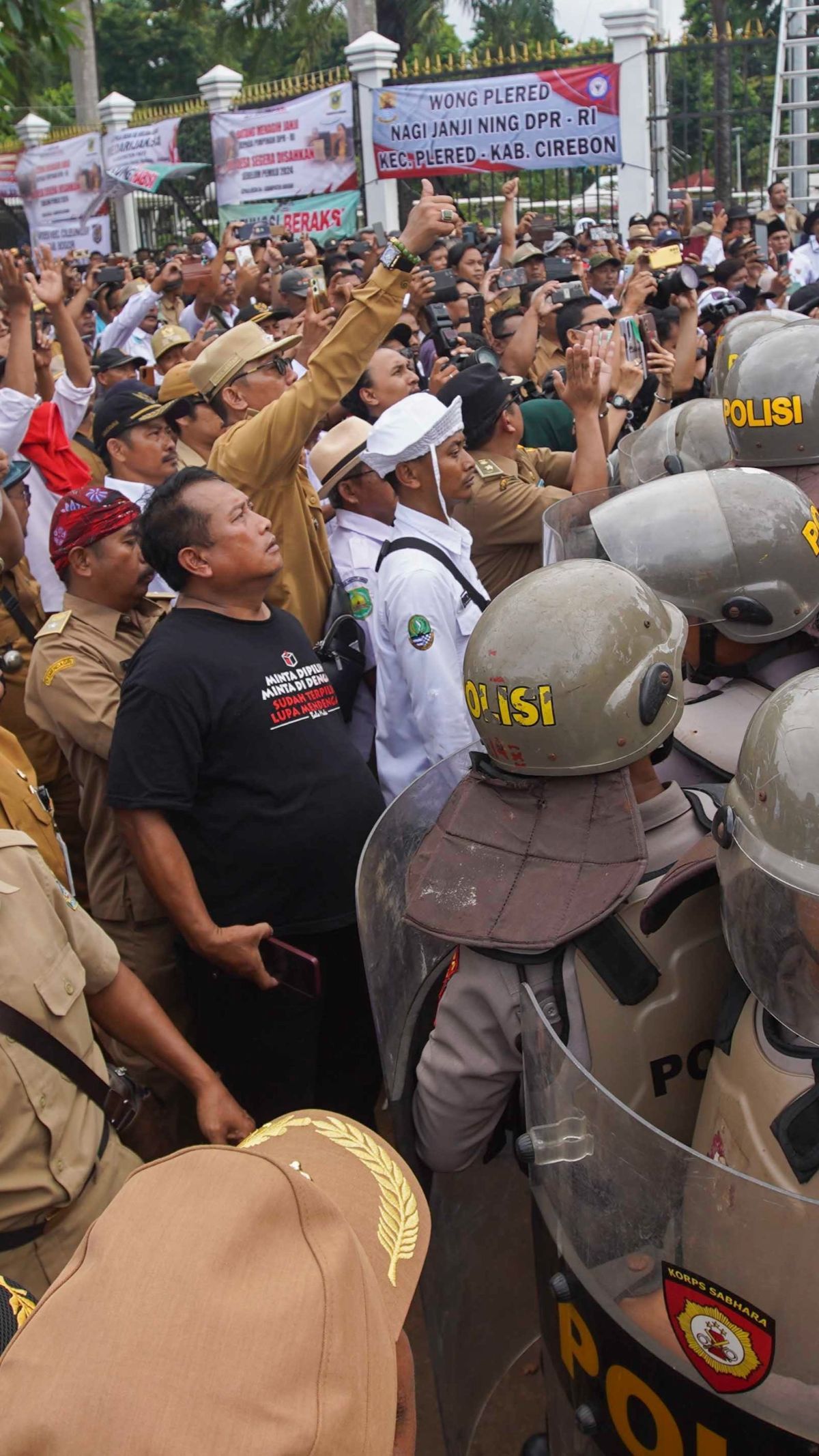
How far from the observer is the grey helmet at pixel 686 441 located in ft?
12.9

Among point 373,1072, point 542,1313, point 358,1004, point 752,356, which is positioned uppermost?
point 752,356

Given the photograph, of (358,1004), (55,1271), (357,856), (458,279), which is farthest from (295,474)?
(458,279)

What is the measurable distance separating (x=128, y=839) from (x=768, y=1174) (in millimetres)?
1688

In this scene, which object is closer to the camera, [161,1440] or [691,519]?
[161,1440]

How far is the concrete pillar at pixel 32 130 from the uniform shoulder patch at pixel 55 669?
22.5 m

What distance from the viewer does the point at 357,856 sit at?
9.56ft

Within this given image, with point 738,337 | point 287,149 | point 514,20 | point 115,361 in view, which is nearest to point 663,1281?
point 738,337

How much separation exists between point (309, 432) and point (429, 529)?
43 centimetres

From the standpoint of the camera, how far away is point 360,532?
381cm

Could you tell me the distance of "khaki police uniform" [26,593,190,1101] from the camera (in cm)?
301

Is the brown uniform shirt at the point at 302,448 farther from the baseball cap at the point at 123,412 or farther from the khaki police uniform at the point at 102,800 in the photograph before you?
the baseball cap at the point at 123,412

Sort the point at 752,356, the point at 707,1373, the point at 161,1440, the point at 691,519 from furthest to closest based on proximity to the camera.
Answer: the point at 752,356
the point at 691,519
the point at 707,1373
the point at 161,1440

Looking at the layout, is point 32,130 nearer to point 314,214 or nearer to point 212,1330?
point 314,214

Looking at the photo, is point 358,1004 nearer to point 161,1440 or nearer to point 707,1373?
point 707,1373
